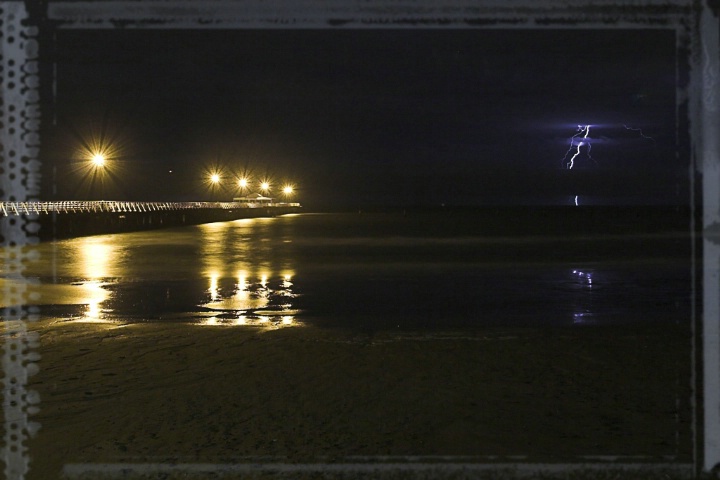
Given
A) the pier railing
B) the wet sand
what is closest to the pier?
the pier railing

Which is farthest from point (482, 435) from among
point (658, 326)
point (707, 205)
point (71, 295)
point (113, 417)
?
point (71, 295)

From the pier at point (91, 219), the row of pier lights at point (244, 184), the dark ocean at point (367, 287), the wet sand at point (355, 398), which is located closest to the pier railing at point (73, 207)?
the pier at point (91, 219)

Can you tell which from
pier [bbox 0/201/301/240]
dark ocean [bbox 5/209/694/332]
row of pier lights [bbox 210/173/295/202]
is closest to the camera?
dark ocean [bbox 5/209/694/332]

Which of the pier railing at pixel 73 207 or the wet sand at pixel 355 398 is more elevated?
the pier railing at pixel 73 207

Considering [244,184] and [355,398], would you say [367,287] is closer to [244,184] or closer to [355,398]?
[355,398]

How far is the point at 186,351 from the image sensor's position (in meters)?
8.99

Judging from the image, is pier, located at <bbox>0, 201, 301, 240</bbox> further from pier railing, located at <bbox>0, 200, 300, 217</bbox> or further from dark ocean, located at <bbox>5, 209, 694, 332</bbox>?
dark ocean, located at <bbox>5, 209, 694, 332</bbox>

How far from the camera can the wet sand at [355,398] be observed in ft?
17.7

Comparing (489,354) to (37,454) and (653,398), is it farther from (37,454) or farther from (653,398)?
(37,454)

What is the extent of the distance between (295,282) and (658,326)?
9.50 m

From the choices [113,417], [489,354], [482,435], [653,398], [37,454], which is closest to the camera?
[37,454]

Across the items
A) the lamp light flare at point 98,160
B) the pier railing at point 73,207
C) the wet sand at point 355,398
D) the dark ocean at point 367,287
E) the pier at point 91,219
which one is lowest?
the wet sand at point 355,398

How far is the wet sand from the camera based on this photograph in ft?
17.7

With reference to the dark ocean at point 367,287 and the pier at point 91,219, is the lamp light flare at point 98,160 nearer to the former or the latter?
the pier at point 91,219
